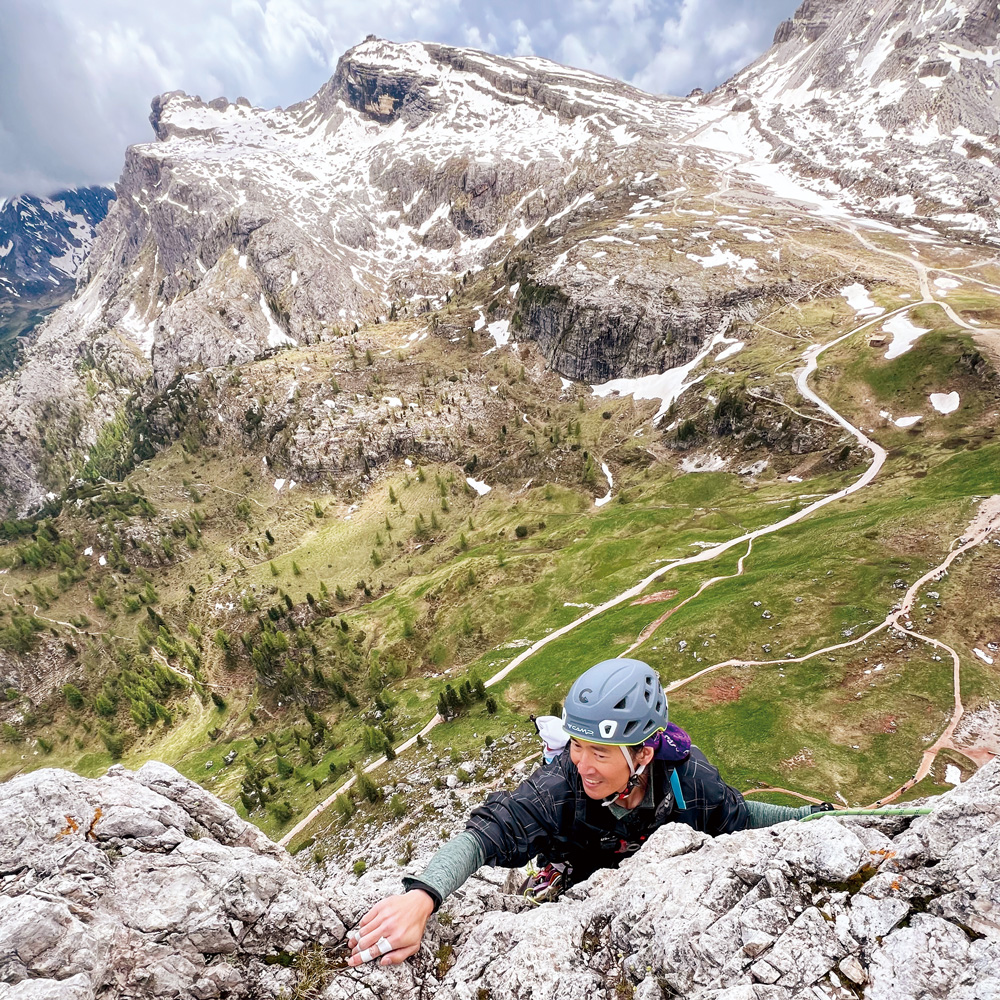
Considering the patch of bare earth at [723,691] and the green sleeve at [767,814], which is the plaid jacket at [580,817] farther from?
the patch of bare earth at [723,691]

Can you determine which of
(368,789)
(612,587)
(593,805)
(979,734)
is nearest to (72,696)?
(368,789)

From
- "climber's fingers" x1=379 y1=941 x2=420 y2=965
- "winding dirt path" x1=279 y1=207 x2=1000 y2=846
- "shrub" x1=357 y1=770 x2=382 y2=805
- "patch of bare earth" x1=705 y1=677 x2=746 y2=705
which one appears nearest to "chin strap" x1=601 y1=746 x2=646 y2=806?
"climber's fingers" x1=379 y1=941 x2=420 y2=965

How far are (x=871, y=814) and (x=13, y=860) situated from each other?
45.6ft

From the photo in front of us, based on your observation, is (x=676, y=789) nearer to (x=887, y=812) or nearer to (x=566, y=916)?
(x=566, y=916)

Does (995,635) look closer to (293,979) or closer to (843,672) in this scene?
(843,672)

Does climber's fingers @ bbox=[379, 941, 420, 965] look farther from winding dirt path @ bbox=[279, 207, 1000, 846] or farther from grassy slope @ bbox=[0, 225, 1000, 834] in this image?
grassy slope @ bbox=[0, 225, 1000, 834]

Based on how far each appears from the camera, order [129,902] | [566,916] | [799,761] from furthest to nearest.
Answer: [799,761] < [566,916] < [129,902]

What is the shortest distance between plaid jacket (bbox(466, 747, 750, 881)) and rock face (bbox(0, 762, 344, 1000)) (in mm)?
3416

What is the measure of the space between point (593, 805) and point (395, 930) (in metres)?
3.79

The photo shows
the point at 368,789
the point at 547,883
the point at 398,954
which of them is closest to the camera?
the point at 398,954

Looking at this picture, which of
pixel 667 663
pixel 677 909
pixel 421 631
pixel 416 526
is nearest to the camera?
pixel 677 909

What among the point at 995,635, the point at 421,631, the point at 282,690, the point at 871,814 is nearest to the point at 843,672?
the point at 995,635

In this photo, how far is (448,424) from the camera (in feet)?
615

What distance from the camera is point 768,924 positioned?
682cm
